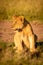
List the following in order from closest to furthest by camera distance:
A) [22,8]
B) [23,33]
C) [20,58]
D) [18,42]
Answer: [23,33] < [20,58] < [18,42] < [22,8]

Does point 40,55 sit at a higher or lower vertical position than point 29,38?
lower

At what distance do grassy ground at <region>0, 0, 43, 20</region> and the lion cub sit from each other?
24.4ft

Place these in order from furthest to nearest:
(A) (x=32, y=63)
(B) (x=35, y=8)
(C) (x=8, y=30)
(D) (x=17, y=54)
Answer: (B) (x=35, y=8)
(C) (x=8, y=30)
(D) (x=17, y=54)
(A) (x=32, y=63)

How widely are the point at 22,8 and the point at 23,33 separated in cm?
898

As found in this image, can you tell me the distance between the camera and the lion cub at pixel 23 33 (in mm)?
6879

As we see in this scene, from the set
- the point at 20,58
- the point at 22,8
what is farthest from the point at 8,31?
the point at 20,58

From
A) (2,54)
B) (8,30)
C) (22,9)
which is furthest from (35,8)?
(2,54)

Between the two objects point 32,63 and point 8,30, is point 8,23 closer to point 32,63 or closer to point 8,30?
point 8,30

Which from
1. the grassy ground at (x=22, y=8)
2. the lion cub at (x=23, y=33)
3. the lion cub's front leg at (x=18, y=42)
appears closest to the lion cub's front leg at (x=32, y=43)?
the lion cub at (x=23, y=33)

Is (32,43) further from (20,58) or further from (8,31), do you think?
(8,31)

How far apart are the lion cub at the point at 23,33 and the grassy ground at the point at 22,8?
7425 millimetres

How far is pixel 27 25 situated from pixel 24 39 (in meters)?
0.39

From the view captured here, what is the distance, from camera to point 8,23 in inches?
546

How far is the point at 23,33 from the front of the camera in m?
7.09
